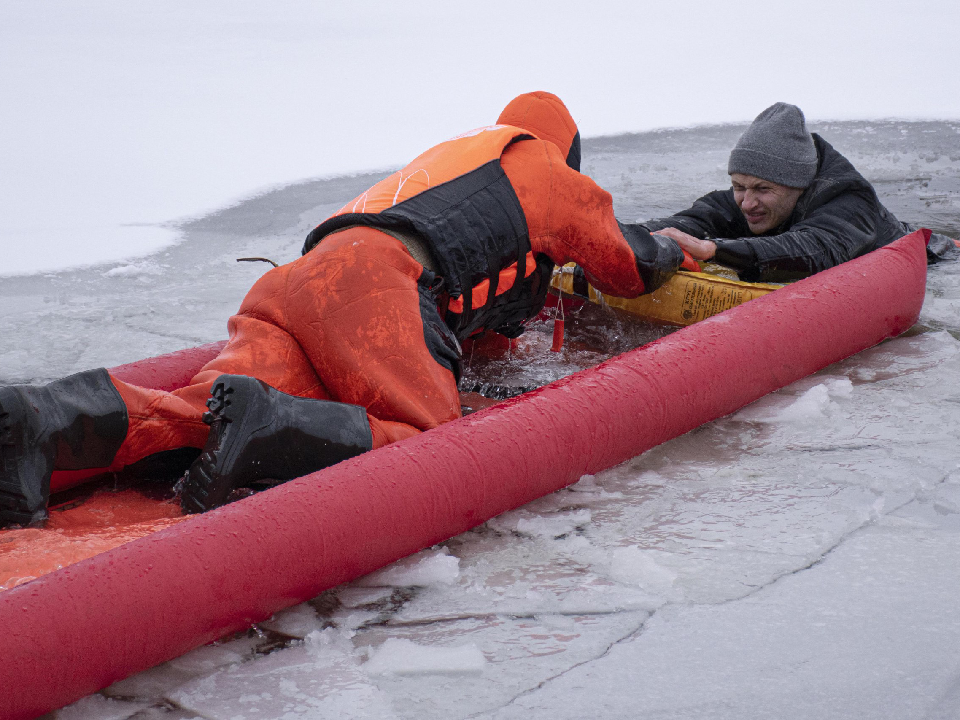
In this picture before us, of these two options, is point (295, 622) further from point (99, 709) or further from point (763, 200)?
point (763, 200)

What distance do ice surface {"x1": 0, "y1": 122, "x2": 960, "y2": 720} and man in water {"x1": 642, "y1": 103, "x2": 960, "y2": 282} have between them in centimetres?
41

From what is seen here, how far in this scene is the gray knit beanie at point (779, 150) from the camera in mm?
2900

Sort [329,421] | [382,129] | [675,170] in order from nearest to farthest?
[329,421], [675,170], [382,129]

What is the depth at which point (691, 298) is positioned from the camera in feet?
9.29

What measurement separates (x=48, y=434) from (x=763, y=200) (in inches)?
85.7

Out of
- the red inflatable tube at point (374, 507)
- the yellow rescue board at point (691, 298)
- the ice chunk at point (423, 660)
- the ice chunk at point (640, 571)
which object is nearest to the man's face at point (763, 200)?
the yellow rescue board at point (691, 298)

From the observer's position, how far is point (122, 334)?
3.06m

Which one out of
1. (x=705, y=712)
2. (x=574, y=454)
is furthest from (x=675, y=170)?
(x=705, y=712)

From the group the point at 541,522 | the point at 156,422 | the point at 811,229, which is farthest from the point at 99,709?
the point at 811,229

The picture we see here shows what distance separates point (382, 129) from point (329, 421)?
4.93m

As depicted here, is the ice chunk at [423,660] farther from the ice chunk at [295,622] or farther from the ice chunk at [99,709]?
the ice chunk at [99,709]

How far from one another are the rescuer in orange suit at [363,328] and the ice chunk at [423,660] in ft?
1.39

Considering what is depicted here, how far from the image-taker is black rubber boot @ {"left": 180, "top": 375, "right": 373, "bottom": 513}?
5.51ft

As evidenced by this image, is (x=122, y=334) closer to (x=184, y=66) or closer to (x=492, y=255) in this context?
(x=492, y=255)
